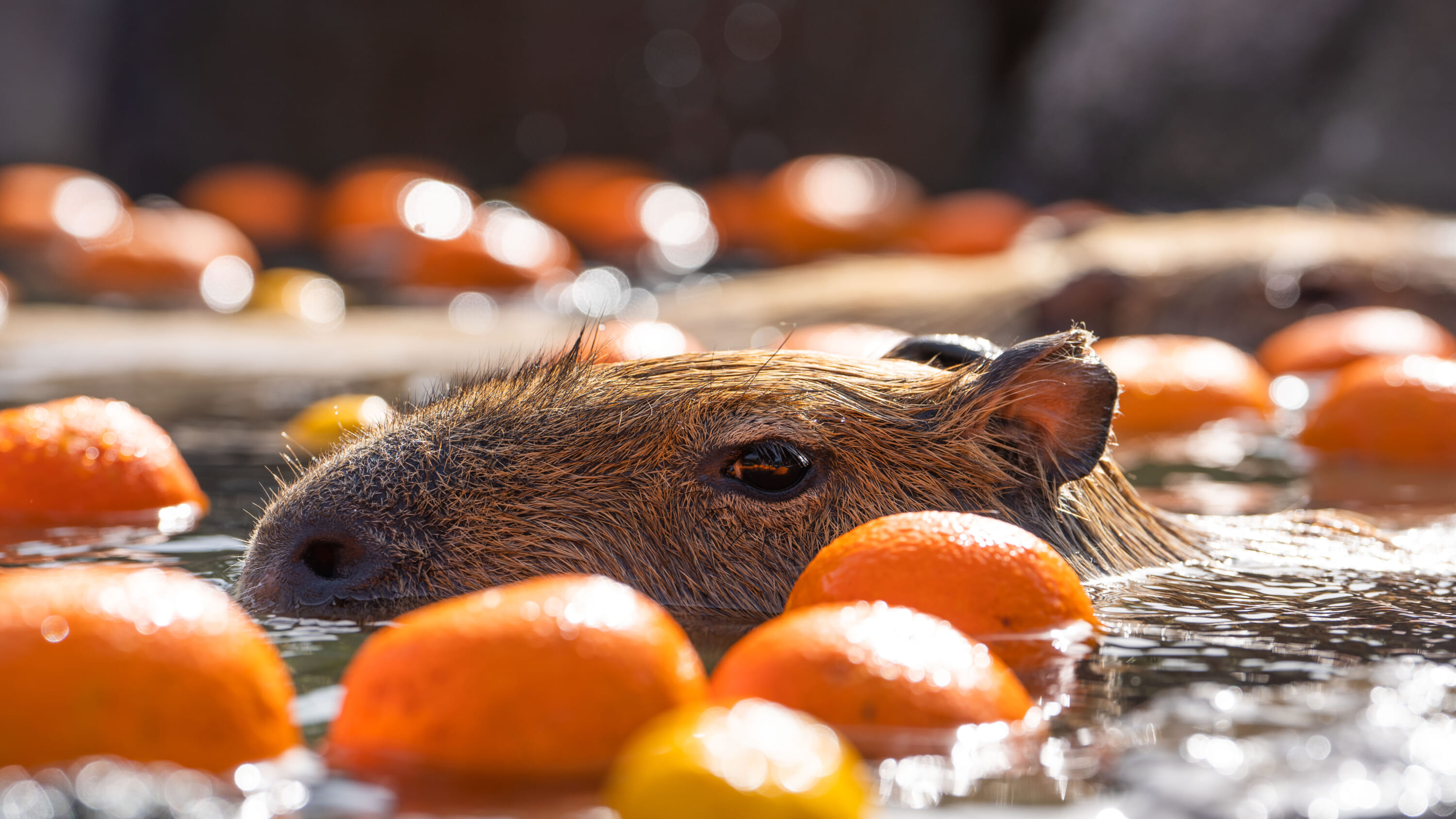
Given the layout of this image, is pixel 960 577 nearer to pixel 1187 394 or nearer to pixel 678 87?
pixel 1187 394

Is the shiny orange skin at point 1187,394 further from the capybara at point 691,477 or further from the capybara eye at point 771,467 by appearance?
the capybara eye at point 771,467

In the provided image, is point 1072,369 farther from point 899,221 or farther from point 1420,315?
point 899,221

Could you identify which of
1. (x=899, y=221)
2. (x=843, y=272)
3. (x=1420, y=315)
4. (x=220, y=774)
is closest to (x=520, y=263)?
(x=843, y=272)

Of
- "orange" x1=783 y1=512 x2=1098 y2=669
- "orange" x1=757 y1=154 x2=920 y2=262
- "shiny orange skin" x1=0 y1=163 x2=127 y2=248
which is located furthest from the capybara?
"shiny orange skin" x1=0 y1=163 x2=127 y2=248

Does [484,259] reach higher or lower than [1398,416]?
higher

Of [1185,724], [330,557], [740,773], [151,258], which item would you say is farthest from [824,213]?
[740,773]

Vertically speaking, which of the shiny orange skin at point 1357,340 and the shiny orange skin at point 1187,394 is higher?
the shiny orange skin at point 1357,340

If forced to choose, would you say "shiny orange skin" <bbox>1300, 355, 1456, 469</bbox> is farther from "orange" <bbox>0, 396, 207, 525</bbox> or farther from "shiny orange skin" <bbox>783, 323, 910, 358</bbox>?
"orange" <bbox>0, 396, 207, 525</bbox>

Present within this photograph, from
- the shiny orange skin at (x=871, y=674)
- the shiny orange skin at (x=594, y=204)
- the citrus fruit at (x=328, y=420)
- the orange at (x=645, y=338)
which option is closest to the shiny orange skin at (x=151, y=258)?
the shiny orange skin at (x=594, y=204)
